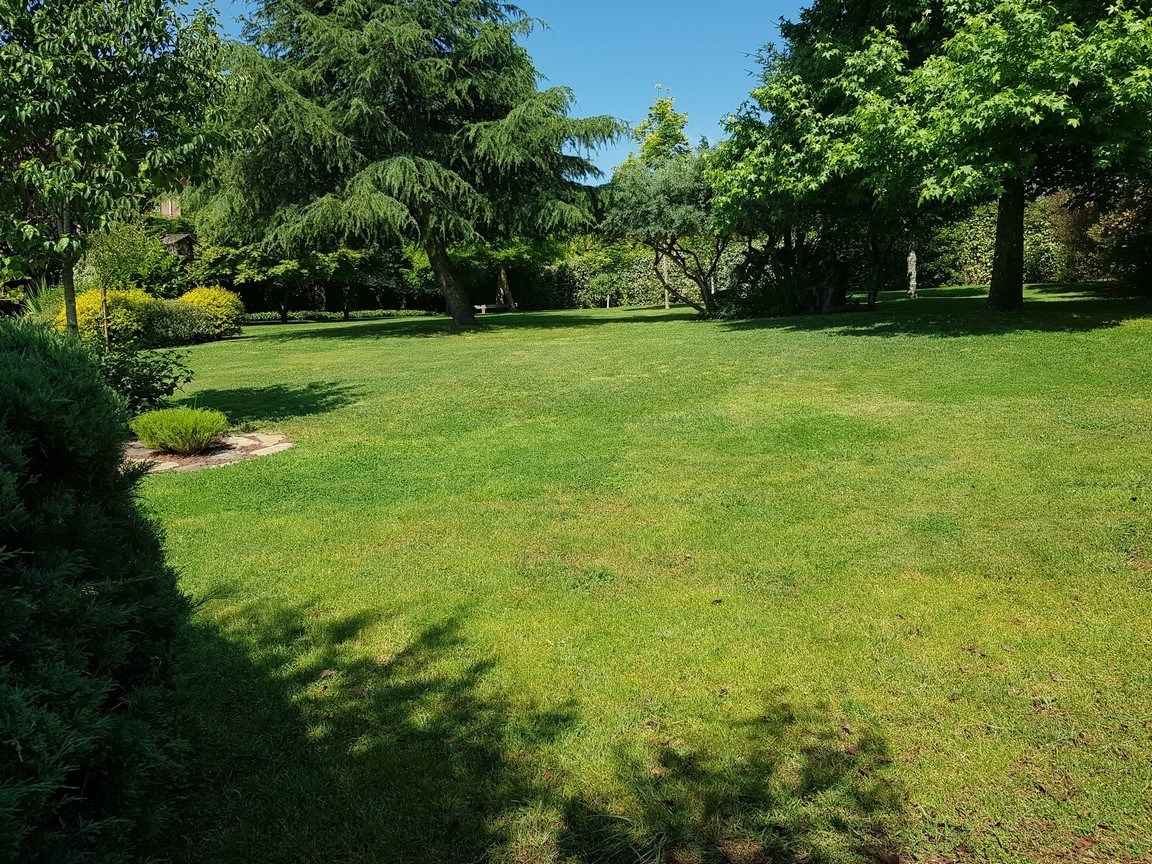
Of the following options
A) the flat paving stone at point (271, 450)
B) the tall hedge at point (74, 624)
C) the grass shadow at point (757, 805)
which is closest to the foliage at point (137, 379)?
the flat paving stone at point (271, 450)

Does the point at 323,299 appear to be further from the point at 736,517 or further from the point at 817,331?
the point at 736,517

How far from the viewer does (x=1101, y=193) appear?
16688 millimetres

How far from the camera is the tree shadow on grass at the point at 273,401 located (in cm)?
925

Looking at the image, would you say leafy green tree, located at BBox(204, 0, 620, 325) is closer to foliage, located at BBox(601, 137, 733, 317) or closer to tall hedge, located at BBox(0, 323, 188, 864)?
foliage, located at BBox(601, 137, 733, 317)

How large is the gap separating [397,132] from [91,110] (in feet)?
52.1

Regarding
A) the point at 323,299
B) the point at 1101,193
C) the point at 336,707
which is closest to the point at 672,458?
the point at 336,707

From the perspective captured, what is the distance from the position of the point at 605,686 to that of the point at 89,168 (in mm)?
6955

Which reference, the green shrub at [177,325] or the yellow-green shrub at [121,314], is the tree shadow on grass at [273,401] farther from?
the green shrub at [177,325]

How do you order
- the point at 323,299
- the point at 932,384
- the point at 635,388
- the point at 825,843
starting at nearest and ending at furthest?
the point at 825,843
the point at 932,384
the point at 635,388
the point at 323,299

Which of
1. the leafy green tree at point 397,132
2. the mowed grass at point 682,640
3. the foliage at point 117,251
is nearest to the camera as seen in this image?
the mowed grass at point 682,640

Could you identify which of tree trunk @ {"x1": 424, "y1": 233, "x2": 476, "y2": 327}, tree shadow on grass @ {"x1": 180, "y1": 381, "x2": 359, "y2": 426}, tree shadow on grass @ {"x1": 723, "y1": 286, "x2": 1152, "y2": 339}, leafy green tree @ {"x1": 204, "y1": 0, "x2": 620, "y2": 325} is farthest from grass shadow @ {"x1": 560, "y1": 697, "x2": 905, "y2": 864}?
tree trunk @ {"x1": 424, "y1": 233, "x2": 476, "y2": 327}

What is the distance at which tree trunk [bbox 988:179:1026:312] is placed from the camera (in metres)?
15.1

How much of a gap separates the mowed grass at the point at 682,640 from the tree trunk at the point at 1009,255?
940 cm

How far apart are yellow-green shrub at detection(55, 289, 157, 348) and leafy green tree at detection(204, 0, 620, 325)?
3409mm
